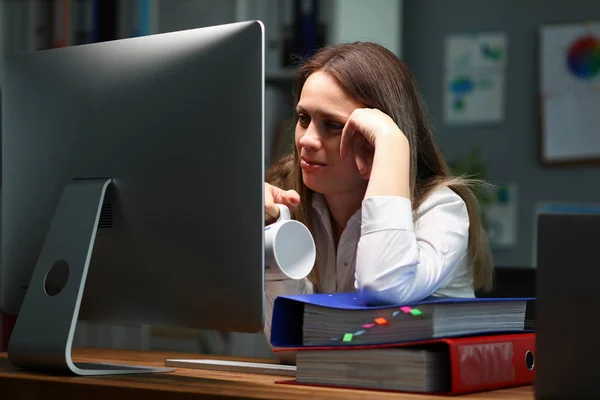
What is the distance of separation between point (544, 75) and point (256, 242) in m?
2.17

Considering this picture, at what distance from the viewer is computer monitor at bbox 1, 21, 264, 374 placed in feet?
3.68

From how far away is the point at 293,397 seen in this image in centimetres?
100

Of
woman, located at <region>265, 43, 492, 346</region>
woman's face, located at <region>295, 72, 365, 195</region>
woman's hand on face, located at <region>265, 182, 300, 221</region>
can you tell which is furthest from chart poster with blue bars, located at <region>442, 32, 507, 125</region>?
woman's hand on face, located at <region>265, 182, 300, 221</region>

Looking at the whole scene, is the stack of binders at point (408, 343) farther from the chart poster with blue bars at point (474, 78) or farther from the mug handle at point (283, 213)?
the chart poster with blue bars at point (474, 78)

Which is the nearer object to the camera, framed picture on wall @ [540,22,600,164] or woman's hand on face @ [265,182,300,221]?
woman's hand on face @ [265,182,300,221]

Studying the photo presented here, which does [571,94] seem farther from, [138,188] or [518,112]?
[138,188]

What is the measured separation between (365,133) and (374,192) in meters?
0.14

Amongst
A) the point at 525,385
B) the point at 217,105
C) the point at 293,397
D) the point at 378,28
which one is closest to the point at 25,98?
the point at 217,105

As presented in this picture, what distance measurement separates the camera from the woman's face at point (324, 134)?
1504 millimetres

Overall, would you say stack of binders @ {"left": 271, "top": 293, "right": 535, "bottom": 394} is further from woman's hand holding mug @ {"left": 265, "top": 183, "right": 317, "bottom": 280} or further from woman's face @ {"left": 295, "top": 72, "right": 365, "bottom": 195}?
woman's face @ {"left": 295, "top": 72, "right": 365, "bottom": 195}

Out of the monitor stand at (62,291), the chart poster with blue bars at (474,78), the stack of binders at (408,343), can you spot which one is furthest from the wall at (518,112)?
the monitor stand at (62,291)

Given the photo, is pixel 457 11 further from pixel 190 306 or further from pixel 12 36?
pixel 190 306

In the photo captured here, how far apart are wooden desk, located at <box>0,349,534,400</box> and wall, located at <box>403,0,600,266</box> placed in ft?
6.45

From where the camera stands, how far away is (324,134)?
4.93ft
